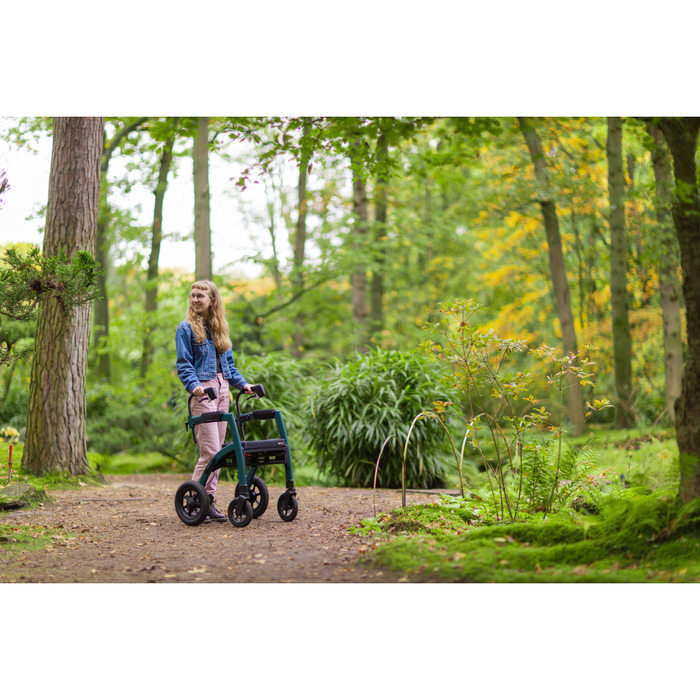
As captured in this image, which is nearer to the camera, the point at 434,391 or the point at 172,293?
the point at 434,391

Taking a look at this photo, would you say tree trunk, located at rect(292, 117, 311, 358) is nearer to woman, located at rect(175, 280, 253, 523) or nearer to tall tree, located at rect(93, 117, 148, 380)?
tall tree, located at rect(93, 117, 148, 380)

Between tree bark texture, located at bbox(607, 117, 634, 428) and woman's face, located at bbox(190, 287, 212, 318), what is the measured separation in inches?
308

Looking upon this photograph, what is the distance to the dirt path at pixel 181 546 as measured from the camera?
123 inches

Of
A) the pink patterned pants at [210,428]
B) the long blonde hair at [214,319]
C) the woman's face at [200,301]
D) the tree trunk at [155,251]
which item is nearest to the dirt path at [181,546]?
the pink patterned pants at [210,428]

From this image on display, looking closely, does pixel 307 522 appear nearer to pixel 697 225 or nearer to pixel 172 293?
pixel 697 225

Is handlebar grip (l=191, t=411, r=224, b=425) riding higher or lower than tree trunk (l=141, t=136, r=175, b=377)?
lower

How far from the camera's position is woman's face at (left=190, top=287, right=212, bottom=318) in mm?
4293

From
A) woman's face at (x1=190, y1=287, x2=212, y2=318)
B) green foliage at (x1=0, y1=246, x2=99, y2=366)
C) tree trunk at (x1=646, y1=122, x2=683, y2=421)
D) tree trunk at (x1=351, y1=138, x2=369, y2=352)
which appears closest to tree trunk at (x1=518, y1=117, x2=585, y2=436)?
tree trunk at (x1=646, y1=122, x2=683, y2=421)

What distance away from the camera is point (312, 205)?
15.8 meters

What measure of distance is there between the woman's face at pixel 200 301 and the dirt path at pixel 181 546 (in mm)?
1456

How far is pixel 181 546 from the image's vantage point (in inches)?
142

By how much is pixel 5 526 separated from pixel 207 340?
1739 millimetres

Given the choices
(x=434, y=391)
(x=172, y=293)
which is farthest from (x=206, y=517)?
(x=172, y=293)

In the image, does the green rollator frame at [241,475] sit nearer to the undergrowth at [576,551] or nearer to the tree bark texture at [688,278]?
the undergrowth at [576,551]
